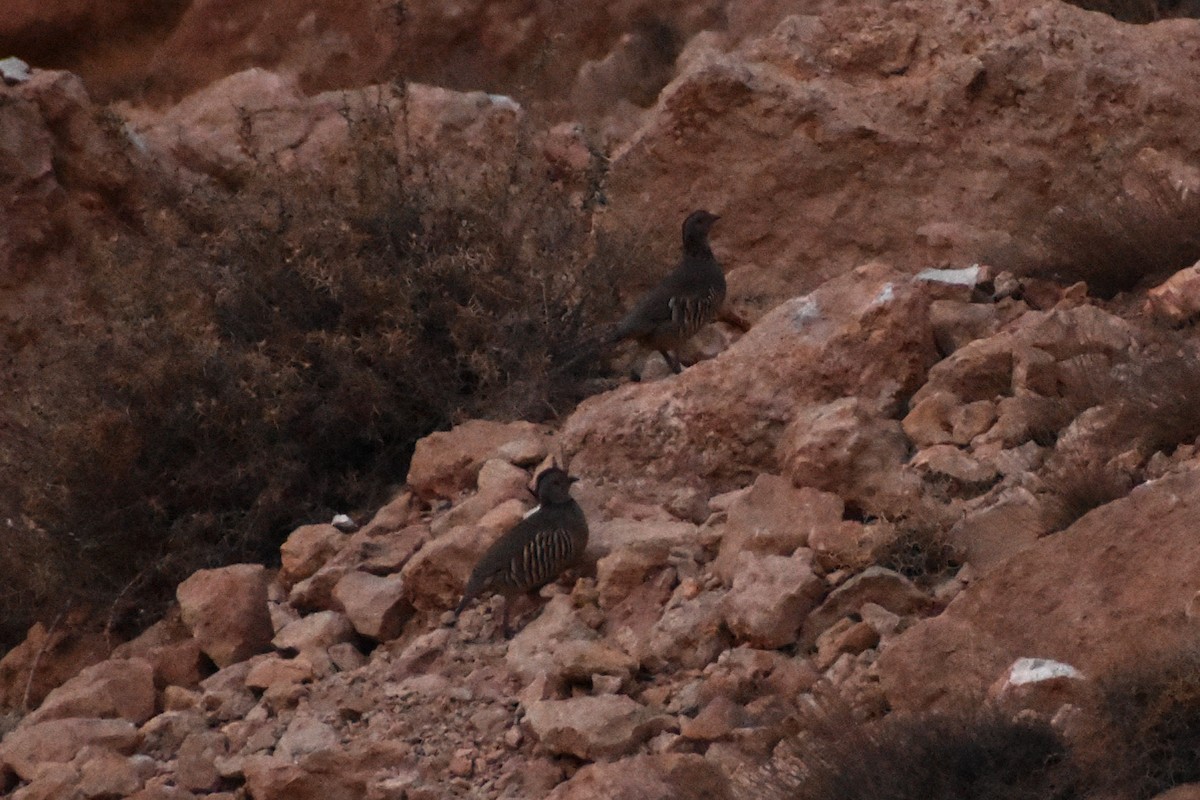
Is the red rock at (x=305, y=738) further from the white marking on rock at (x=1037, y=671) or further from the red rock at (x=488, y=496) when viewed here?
the white marking on rock at (x=1037, y=671)

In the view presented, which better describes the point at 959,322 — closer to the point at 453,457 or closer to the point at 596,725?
the point at 453,457

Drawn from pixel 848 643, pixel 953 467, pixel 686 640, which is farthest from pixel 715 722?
pixel 953 467

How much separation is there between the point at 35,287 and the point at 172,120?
5.92ft

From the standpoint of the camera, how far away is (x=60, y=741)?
24.3 ft

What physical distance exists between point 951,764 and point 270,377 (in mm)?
4856

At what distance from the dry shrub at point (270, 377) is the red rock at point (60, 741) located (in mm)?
1900

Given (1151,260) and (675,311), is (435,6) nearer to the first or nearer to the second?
(675,311)

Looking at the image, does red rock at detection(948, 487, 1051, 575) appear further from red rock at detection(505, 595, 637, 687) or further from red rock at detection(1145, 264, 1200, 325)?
red rock at detection(1145, 264, 1200, 325)

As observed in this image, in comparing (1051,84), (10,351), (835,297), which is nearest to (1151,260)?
(835,297)

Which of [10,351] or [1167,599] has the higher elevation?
[1167,599]

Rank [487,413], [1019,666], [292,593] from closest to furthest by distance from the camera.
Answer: [1019,666]
[292,593]
[487,413]

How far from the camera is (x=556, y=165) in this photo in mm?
12062

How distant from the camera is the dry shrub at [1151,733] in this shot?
5.15 meters

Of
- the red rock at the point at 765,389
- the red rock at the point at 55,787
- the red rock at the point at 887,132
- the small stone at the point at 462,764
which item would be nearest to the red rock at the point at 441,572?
the red rock at the point at 765,389
